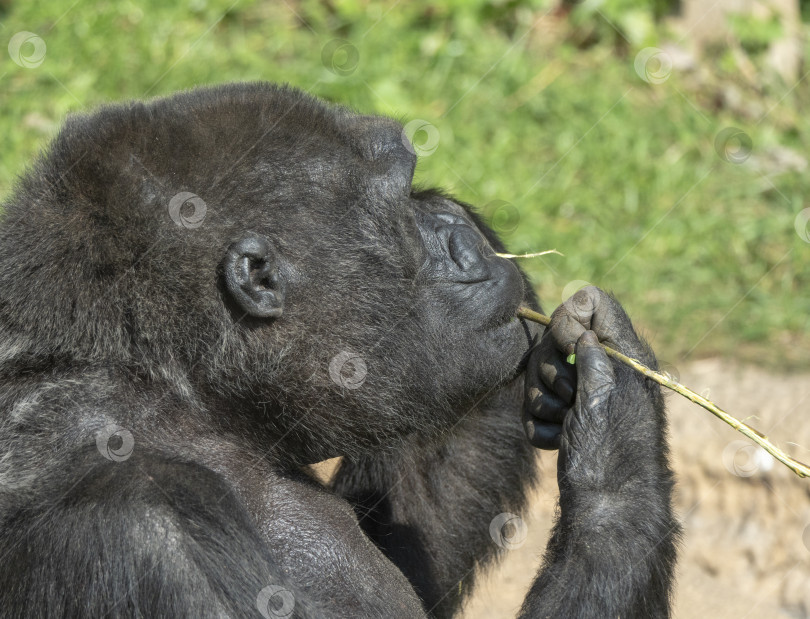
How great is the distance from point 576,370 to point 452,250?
2.06 feet

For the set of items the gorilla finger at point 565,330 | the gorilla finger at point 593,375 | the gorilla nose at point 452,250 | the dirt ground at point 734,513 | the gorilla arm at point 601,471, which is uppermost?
the gorilla nose at point 452,250

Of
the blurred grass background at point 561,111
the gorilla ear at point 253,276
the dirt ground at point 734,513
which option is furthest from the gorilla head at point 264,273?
the blurred grass background at point 561,111

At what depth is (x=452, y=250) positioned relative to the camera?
3.66m

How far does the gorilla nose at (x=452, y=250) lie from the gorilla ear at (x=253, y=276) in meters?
0.60

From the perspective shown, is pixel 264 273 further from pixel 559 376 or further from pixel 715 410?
pixel 715 410

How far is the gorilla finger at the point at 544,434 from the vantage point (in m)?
3.63

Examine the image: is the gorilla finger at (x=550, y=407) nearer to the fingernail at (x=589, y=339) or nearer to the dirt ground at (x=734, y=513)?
the fingernail at (x=589, y=339)

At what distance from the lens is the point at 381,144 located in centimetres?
368

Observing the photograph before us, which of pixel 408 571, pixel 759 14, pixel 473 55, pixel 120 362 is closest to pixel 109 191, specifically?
pixel 120 362

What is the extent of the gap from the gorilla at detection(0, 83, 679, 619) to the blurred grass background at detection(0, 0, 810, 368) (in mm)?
3108

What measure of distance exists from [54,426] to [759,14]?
24.9ft

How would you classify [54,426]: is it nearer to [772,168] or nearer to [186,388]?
[186,388]

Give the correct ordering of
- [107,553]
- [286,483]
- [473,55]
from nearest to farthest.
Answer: [107,553] → [286,483] → [473,55]

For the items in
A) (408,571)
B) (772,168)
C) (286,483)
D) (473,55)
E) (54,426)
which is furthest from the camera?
(473,55)
